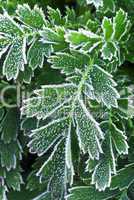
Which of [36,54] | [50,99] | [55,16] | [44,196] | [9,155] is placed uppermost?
[55,16]

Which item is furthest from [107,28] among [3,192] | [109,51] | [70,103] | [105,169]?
[3,192]

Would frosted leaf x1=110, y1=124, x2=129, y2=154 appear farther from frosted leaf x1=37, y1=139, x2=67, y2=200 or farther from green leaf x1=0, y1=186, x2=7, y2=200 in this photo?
green leaf x1=0, y1=186, x2=7, y2=200

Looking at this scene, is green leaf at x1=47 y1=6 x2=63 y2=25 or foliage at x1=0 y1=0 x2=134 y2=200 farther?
green leaf at x1=47 y1=6 x2=63 y2=25

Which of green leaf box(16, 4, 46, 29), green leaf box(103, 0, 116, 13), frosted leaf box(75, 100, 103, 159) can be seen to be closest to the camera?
frosted leaf box(75, 100, 103, 159)

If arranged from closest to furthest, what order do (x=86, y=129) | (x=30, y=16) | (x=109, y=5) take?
(x=86, y=129), (x=30, y=16), (x=109, y=5)

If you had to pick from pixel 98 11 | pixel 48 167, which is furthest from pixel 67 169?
pixel 98 11

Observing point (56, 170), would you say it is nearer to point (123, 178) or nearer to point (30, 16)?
point (123, 178)

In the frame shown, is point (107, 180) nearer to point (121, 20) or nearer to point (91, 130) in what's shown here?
point (91, 130)

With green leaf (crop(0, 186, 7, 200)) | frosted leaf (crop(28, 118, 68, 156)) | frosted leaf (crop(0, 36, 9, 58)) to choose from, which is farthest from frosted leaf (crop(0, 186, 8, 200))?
frosted leaf (crop(0, 36, 9, 58))
